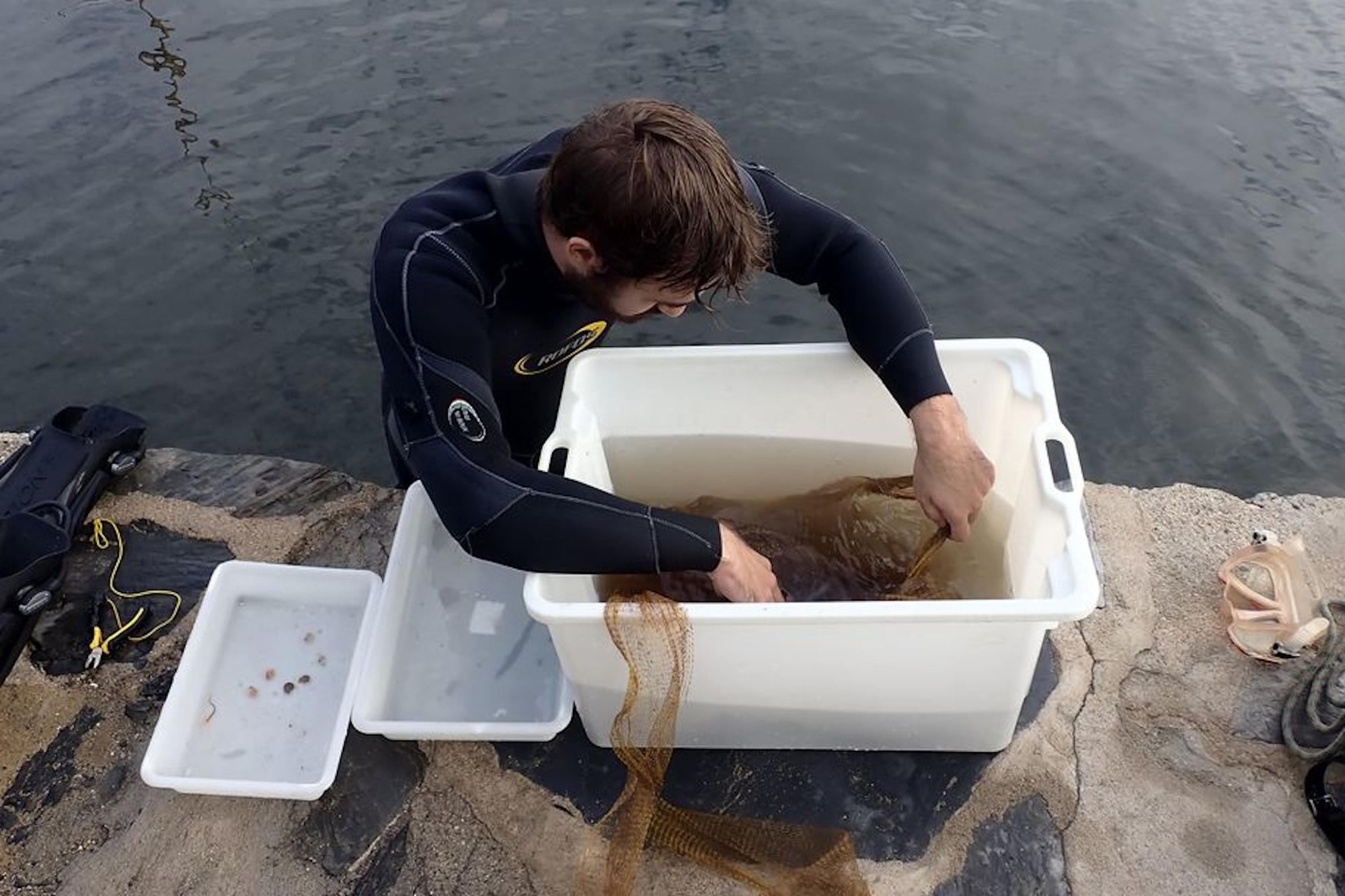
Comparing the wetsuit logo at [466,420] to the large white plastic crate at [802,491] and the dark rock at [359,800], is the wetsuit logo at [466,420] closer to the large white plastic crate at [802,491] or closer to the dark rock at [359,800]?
the large white plastic crate at [802,491]

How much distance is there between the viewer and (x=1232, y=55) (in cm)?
507

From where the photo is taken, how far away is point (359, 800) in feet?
6.48

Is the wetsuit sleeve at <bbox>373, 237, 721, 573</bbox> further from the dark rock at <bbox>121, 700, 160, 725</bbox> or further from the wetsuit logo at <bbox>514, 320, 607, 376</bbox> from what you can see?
the dark rock at <bbox>121, 700, 160, 725</bbox>

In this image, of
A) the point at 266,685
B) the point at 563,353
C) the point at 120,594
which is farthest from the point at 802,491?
the point at 120,594

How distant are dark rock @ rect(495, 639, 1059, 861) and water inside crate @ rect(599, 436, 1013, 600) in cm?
34

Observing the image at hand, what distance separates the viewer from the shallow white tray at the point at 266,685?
1979 mm

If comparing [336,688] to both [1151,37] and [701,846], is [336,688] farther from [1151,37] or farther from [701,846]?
[1151,37]

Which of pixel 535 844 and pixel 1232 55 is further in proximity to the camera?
pixel 1232 55

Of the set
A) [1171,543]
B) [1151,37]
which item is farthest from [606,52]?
[1171,543]

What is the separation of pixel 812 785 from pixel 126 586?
6.05ft

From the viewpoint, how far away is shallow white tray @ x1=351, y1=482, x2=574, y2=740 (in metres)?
1.97

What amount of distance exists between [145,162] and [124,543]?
10.1ft

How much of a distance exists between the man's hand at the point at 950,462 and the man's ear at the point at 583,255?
0.71 metres

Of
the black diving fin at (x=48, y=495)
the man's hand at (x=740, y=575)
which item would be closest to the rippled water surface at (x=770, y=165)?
the black diving fin at (x=48, y=495)
